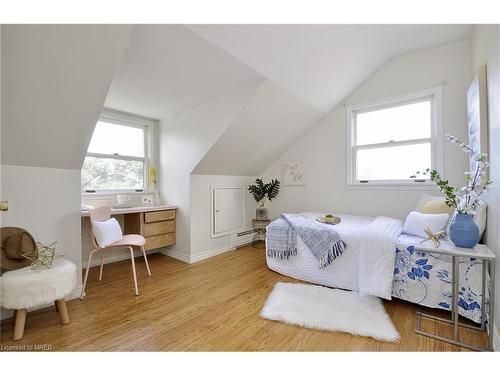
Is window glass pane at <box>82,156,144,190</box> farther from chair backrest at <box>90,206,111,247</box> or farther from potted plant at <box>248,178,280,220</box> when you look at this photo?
potted plant at <box>248,178,280,220</box>

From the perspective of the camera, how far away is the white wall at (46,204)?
165 cm

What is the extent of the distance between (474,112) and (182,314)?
2961 millimetres

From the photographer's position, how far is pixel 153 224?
2.85 meters

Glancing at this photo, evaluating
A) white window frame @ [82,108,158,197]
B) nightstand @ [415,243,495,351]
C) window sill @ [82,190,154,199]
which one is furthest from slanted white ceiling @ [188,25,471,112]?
window sill @ [82,190,154,199]

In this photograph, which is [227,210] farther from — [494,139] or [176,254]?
[494,139]

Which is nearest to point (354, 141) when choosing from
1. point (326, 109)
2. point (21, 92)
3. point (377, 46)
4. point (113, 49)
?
point (326, 109)

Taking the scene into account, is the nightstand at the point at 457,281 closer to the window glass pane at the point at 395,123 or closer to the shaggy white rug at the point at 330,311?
the shaggy white rug at the point at 330,311

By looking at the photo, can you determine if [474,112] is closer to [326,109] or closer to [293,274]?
[326,109]

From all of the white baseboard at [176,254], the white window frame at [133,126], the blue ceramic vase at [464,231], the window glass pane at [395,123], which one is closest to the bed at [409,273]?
the blue ceramic vase at [464,231]

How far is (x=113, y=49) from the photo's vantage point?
1424 millimetres

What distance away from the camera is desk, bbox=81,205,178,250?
2.74 meters
